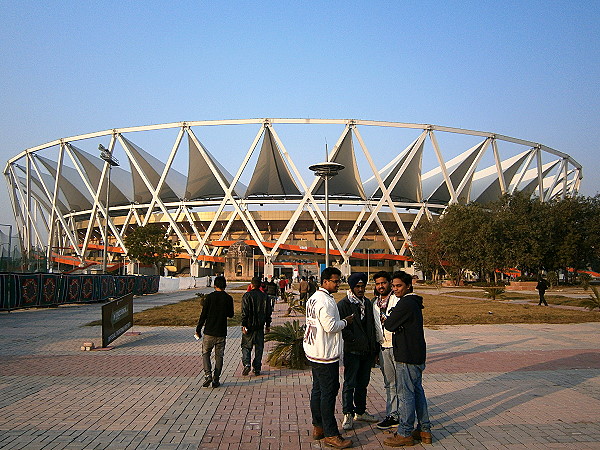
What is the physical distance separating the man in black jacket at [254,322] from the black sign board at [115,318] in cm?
382

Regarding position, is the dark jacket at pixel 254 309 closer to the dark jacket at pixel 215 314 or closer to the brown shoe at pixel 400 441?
the dark jacket at pixel 215 314

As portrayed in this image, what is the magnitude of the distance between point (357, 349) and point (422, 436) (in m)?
1.00

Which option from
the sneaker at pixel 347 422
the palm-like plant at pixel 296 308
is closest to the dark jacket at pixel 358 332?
the sneaker at pixel 347 422

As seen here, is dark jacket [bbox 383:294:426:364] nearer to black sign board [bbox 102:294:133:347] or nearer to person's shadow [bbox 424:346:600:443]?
person's shadow [bbox 424:346:600:443]

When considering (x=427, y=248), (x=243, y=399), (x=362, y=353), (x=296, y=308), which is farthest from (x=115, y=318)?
(x=427, y=248)

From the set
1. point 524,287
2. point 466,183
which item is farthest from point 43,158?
point 524,287

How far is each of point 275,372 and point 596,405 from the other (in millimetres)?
4467

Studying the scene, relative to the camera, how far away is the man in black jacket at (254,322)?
7705 mm

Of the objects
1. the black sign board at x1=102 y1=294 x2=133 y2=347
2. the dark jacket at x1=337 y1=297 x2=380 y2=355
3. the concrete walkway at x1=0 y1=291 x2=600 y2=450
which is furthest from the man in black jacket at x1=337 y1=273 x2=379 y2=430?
the black sign board at x1=102 y1=294 x2=133 y2=347

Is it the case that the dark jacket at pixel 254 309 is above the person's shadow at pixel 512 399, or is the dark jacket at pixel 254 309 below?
above

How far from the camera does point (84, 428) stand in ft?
16.4

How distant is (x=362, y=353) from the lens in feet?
17.2

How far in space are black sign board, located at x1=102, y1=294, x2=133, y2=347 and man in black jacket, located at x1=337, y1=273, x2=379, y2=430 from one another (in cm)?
650

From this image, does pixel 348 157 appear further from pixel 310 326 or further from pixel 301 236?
pixel 310 326
